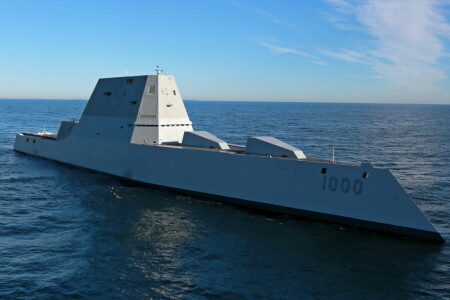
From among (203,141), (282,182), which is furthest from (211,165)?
(282,182)

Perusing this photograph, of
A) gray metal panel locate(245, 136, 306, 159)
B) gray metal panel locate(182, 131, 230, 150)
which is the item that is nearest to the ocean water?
gray metal panel locate(245, 136, 306, 159)

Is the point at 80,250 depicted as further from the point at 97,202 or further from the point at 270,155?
the point at 270,155

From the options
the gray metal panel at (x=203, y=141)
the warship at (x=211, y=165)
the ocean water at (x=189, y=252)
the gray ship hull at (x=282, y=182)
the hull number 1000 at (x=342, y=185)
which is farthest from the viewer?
the gray metal panel at (x=203, y=141)

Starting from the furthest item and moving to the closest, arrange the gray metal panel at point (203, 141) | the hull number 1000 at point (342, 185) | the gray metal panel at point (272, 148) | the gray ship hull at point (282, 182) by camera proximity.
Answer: the gray metal panel at point (203, 141), the gray metal panel at point (272, 148), the hull number 1000 at point (342, 185), the gray ship hull at point (282, 182)

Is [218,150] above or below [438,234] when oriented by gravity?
above

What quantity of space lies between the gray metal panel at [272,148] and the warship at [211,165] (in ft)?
0.17

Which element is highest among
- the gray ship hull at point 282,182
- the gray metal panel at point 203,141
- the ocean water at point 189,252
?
the gray metal panel at point 203,141

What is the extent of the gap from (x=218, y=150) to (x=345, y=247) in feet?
29.6

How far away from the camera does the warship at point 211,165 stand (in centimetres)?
1573

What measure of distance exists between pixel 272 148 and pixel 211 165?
10.9ft

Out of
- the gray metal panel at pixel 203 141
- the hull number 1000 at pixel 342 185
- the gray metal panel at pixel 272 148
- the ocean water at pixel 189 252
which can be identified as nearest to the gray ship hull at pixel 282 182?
the hull number 1000 at pixel 342 185

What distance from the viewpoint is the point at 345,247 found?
14336 millimetres

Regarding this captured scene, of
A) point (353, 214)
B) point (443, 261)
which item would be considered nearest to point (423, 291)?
point (443, 261)

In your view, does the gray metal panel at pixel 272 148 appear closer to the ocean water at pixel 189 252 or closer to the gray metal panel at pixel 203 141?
the gray metal panel at pixel 203 141
